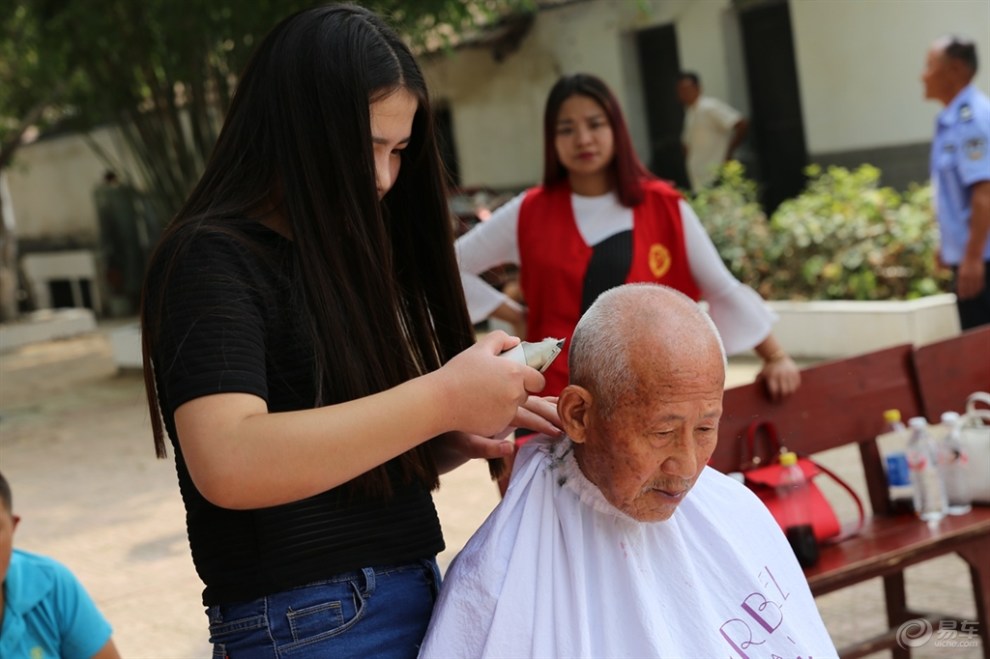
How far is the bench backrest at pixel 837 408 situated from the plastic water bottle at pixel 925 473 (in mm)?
193

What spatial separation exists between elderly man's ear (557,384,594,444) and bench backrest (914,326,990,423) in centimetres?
236

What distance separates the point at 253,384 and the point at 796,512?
2167mm

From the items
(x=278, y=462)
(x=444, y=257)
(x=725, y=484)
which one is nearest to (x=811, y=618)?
(x=725, y=484)

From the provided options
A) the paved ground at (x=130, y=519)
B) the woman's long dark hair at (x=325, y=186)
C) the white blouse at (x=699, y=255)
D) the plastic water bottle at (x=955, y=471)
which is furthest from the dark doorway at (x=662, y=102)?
the woman's long dark hair at (x=325, y=186)

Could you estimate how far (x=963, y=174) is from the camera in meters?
5.82

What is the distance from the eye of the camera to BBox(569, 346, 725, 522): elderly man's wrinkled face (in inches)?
74.6

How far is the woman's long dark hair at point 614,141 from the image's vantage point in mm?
4148

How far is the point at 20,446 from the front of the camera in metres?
10.1

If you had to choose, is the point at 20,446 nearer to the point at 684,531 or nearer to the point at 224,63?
the point at 224,63

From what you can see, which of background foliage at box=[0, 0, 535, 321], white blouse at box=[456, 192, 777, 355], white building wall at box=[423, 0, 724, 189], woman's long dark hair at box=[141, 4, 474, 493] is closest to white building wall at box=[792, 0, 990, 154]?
white building wall at box=[423, 0, 724, 189]

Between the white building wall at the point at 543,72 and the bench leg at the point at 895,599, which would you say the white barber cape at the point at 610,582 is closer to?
the bench leg at the point at 895,599

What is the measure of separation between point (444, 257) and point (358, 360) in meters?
0.35

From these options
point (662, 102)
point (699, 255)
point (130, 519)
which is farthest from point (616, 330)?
point (662, 102)

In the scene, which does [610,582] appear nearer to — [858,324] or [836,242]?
[858,324]
